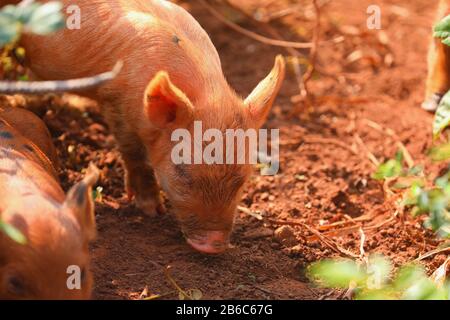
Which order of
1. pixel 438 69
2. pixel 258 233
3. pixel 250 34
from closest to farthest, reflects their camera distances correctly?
pixel 258 233, pixel 438 69, pixel 250 34

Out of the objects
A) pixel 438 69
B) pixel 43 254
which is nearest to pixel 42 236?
pixel 43 254

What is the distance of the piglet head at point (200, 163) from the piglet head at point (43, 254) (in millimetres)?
1002

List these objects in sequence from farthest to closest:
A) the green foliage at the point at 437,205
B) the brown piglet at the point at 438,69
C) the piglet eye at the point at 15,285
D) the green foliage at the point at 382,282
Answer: the brown piglet at the point at 438,69 < the green foliage at the point at 437,205 < the piglet eye at the point at 15,285 < the green foliage at the point at 382,282

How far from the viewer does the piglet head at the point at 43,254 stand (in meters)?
3.48

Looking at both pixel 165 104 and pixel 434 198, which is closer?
pixel 434 198

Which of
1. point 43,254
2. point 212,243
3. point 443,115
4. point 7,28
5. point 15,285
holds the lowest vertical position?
point 212,243

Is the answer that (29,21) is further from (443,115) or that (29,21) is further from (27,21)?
(443,115)

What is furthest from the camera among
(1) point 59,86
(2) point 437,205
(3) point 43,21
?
(2) point 437,205

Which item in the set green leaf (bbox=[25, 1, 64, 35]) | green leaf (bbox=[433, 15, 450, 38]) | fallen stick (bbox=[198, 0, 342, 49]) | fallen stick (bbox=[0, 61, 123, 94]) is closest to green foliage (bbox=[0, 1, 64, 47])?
green leaf (bbox=[25, 1, 64, 35])

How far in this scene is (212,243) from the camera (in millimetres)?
4602

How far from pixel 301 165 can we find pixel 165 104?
1752mm

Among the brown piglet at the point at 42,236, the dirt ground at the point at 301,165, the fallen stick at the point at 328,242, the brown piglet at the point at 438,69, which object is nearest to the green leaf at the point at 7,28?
the brown piglet at the point at 42,236

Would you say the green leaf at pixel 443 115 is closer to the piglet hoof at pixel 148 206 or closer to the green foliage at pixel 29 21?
the piglet hoof at pixel 148 206

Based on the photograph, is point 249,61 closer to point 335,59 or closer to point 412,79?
point 335,59
